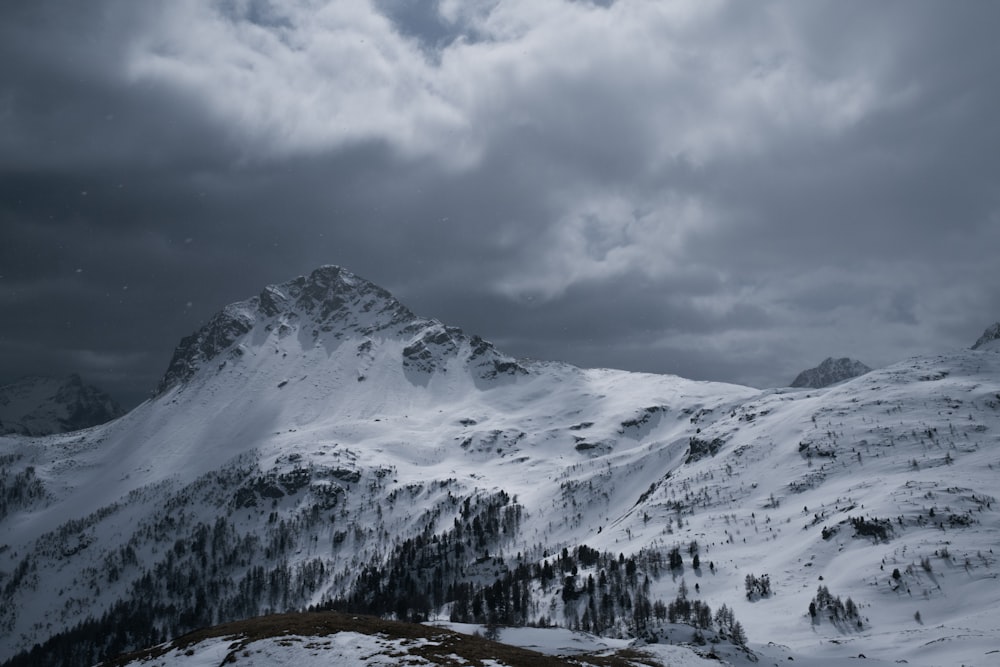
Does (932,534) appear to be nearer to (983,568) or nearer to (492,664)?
(983,568)

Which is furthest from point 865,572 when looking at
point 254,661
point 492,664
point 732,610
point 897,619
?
point 254,661

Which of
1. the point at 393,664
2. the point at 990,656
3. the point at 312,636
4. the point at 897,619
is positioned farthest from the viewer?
the point at 897,619

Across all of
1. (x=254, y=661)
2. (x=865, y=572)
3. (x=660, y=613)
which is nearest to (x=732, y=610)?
(x=660, y=613)

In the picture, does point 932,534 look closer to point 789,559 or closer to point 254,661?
point 789,559

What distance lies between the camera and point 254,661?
51312mm

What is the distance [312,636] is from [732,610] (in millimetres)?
146047

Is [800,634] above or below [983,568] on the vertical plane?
below

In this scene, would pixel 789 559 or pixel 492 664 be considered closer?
pixel 492 664

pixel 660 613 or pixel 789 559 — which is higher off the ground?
pixel 789 559

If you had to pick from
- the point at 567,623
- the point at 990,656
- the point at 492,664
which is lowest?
the point at 567,623

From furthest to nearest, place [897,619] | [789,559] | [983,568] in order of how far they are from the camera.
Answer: [789,559]
[983,568]
[897,619]

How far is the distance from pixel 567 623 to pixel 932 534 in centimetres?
10876

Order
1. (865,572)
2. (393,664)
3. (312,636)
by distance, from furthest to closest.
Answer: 1. (865,572)
2. (312,636)
3. (393,664)

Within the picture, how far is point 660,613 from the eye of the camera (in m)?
180
